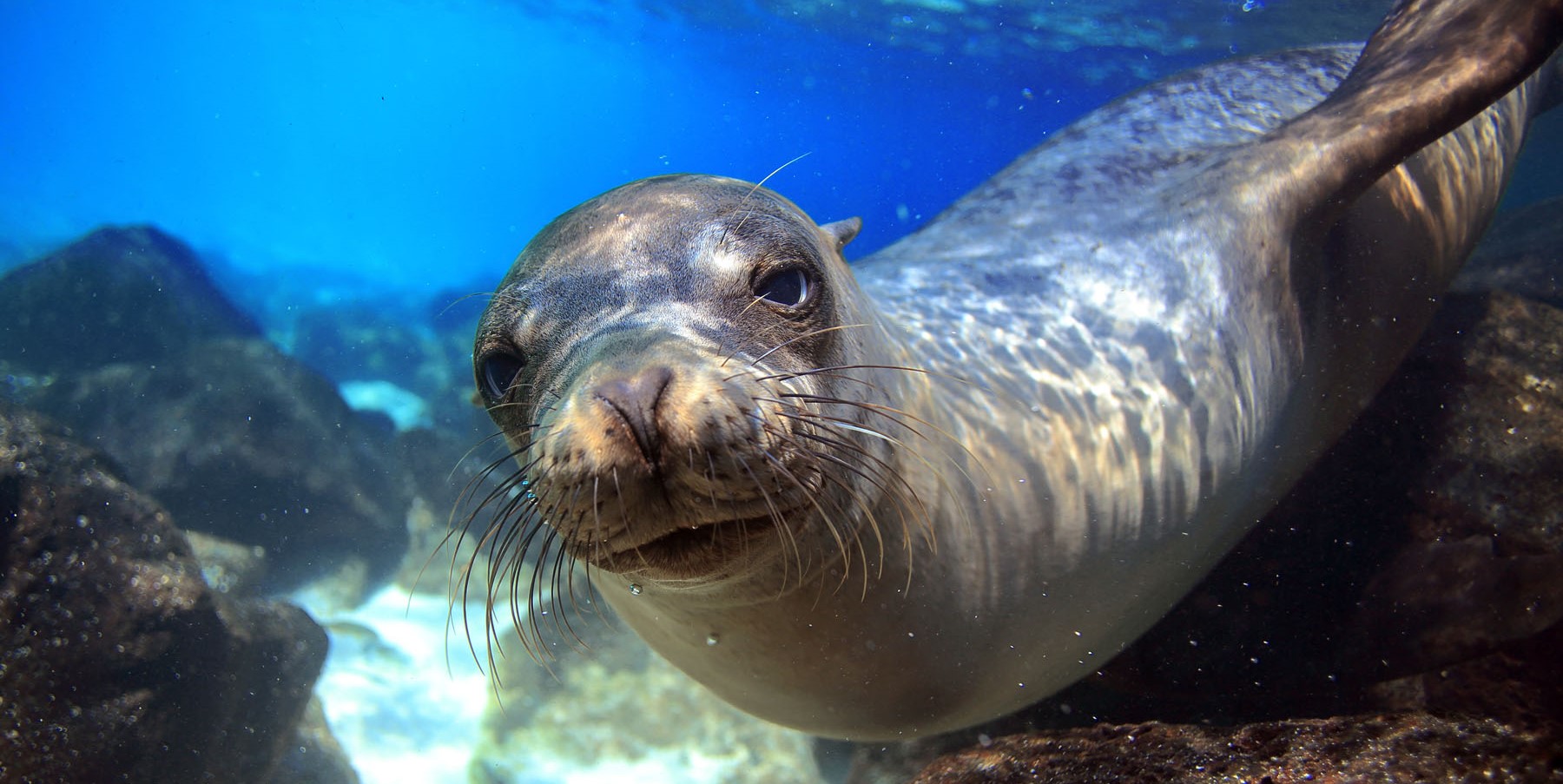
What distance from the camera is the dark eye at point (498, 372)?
177cm

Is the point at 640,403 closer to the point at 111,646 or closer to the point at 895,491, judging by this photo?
the point at 895,491

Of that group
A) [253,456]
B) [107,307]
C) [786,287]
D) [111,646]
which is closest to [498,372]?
[786,287]

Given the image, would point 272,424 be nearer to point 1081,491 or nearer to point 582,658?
point 582,658

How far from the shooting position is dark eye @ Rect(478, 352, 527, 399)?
177cm

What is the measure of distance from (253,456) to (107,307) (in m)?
4.75

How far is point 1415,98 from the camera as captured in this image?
2420mm

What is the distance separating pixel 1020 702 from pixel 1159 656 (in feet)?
1.82

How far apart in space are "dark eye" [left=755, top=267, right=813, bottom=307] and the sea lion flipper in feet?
5.94

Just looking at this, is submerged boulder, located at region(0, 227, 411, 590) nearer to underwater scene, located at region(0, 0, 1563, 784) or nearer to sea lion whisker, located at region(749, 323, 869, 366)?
underwater scene, located at region(0, 0, 1563, 784)

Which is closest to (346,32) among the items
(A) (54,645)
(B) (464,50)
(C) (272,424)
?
(B) (464,50)

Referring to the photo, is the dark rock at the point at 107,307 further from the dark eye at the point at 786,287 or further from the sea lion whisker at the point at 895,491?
the sea lion whisker at the point at 895,491

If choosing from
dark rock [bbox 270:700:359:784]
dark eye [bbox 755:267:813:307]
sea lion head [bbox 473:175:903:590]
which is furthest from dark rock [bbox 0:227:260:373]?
dark eye [bbox 755:267:813:307]

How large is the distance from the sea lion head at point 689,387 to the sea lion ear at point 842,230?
0.55 feet

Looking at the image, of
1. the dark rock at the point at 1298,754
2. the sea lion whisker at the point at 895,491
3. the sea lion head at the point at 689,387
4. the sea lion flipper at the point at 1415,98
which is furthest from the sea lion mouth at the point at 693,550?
the sea lion flipper at the point at 1415,98
